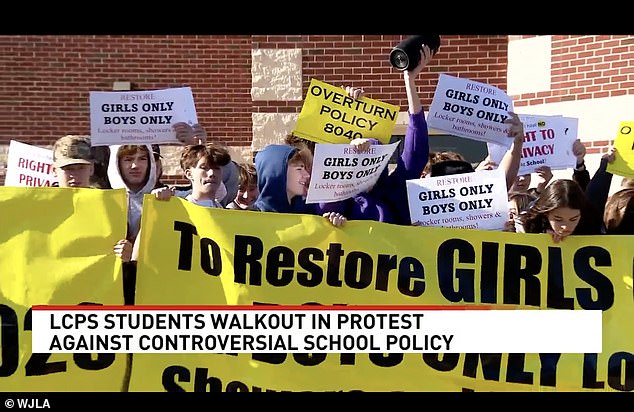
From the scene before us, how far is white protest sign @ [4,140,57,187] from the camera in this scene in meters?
5.41

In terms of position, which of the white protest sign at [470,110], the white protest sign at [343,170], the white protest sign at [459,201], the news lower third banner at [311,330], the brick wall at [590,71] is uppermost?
the brick wall at [590,71]

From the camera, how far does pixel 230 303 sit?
473 centimetres

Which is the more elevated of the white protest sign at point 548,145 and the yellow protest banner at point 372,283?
the white protest sign at point 548,145

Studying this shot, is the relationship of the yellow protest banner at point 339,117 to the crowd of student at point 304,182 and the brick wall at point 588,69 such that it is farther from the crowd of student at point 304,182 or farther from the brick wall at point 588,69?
the brick wall at point 588,69

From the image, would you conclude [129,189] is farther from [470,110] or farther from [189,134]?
[470,110]

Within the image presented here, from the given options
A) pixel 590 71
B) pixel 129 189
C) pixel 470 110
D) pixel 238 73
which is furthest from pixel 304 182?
pixel 238 73

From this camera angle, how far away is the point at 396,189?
512 cm

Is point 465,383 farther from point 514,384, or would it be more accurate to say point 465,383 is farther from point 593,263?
point 593,263

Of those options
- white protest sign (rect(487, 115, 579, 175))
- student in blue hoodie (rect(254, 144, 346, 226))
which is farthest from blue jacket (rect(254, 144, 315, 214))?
white protest sign (rect(487, 115, 579, 175))

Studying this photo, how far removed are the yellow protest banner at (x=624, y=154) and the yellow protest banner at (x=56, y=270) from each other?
9.10 feet

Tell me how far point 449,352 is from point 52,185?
2.50m

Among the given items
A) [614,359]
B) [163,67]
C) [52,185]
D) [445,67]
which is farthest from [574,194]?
[163,67]

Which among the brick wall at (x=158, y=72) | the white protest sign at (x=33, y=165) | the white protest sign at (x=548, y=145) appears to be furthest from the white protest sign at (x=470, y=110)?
the brick wall at (x=158, y=72)

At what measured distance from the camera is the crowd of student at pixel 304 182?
15.8ft
